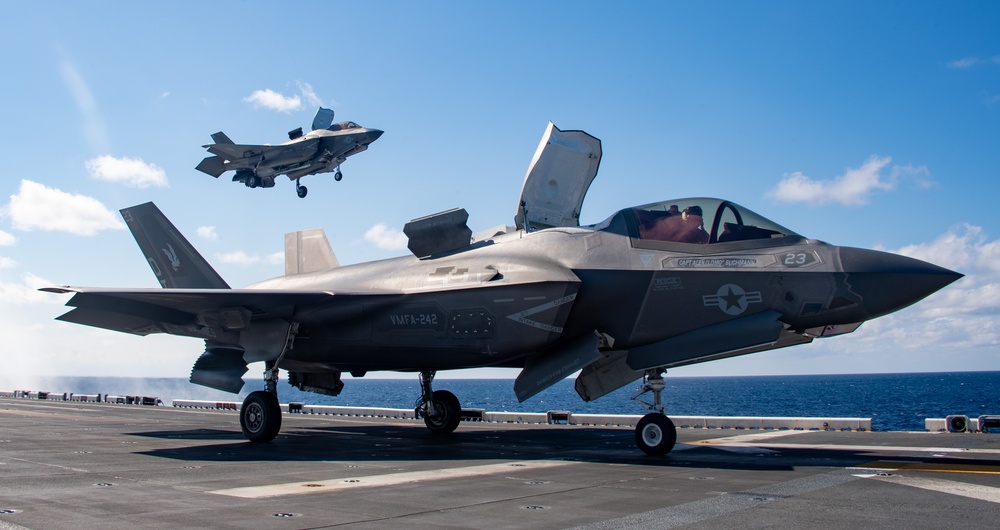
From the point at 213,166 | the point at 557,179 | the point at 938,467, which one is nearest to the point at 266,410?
the point at 557,179

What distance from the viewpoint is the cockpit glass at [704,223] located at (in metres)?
11.3

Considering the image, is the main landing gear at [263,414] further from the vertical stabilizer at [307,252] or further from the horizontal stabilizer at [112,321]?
the vertical stabilizer at [307,252]

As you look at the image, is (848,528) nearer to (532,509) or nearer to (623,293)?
(532,509)

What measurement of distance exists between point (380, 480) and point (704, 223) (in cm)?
615

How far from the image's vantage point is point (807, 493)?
25.3 ft

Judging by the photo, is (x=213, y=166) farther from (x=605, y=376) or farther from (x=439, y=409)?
(x=605, y=376)

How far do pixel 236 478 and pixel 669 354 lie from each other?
627cm

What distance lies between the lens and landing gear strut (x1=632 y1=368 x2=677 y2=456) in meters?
11.1

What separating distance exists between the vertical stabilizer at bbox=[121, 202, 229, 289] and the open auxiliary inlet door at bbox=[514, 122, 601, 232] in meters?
8.37

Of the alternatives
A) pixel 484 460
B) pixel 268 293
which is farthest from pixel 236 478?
pixel 268 293

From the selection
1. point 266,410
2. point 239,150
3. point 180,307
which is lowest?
point 266,410

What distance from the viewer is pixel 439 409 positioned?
1700 cm

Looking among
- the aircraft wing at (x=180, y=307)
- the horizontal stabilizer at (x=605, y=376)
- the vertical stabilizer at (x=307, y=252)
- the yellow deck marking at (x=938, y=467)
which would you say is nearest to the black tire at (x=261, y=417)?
the aircraft wing at (x=180, y=307)

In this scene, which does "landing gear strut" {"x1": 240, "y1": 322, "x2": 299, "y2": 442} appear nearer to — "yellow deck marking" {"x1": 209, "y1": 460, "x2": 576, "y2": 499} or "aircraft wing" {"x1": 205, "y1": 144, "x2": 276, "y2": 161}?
"yellow deck marking" {"x1": 209, "y1": 460, "x2": 576, "y2": 499}
